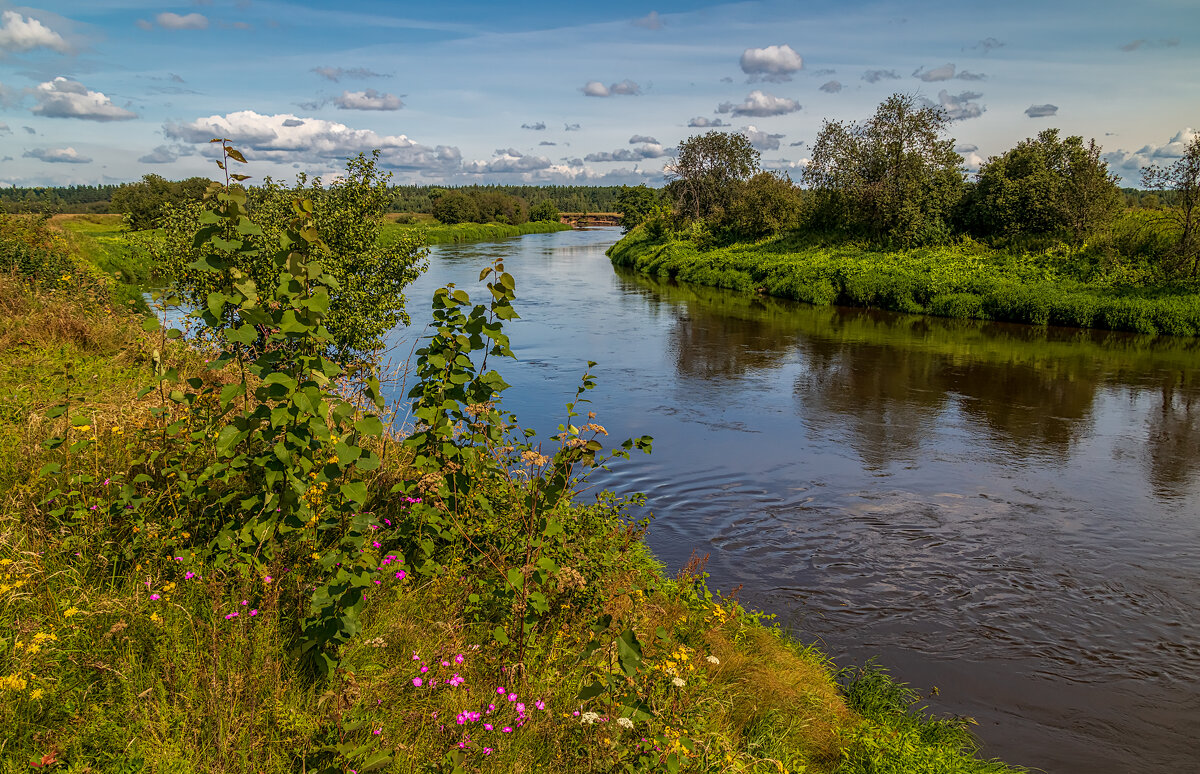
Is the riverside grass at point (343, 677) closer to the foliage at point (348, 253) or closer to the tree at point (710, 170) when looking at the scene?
the foliage at point (348, 253)

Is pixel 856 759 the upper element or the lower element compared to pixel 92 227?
lower

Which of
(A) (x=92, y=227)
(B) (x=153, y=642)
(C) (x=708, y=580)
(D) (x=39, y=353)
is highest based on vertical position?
(A) (x=92, y=227)

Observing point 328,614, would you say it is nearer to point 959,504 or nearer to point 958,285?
point 959,504

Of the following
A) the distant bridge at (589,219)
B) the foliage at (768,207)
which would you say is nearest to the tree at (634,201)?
the distant bridge at (589,219)

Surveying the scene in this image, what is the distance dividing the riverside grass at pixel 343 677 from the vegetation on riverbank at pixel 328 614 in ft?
0.05

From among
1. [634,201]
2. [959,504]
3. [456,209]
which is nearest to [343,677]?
[959,504]

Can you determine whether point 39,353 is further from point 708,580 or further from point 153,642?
point 708,580

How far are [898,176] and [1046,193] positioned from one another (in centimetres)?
645

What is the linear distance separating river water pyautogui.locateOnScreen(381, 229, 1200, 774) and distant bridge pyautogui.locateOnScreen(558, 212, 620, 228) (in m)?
132

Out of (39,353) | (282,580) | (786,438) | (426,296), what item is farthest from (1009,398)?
(426,296)

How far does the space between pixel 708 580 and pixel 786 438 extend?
18.8 ft

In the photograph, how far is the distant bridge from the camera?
150375 millimetres

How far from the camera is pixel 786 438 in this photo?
12.9 m

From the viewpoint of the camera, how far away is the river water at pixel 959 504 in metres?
6.20
